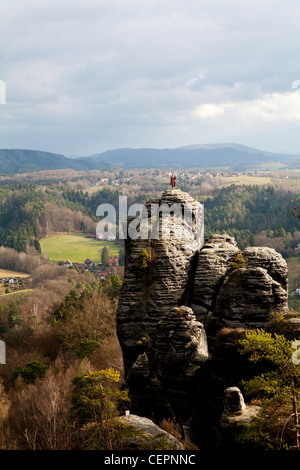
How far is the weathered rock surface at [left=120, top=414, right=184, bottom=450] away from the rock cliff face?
7.93 ft

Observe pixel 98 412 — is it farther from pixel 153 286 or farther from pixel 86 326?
pixel 86 326

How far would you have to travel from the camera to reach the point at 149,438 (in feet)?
79.1

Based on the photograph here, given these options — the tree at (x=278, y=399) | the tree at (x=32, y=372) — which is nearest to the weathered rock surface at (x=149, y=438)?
the tree at (x=278, y=399)

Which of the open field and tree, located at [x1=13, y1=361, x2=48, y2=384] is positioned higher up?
tree, located at [x1=13, y1=361, x2=48, y2=384]

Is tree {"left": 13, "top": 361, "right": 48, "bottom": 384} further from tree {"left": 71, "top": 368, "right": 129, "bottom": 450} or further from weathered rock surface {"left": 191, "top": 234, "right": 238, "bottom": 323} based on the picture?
weathered rock surface {"left": 191, "top": 234, "right": 238, "bottom": 323}

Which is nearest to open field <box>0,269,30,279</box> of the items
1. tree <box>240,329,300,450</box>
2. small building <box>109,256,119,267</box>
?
small building <box>109,256,119,267</box>

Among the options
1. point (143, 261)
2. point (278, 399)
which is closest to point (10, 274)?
point (143, 261)

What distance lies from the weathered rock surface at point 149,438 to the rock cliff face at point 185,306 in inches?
95.1

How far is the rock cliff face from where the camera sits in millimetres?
27047

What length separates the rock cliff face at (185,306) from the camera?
2705cm

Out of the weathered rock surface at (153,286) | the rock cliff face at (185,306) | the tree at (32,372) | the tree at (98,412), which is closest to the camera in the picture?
the tree at (98,412)

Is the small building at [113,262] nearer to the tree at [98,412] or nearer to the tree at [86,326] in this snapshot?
the tree at [86,326]

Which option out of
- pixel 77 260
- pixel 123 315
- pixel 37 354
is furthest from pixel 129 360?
pixel 77 260

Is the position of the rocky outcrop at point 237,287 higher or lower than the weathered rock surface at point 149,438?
higher
